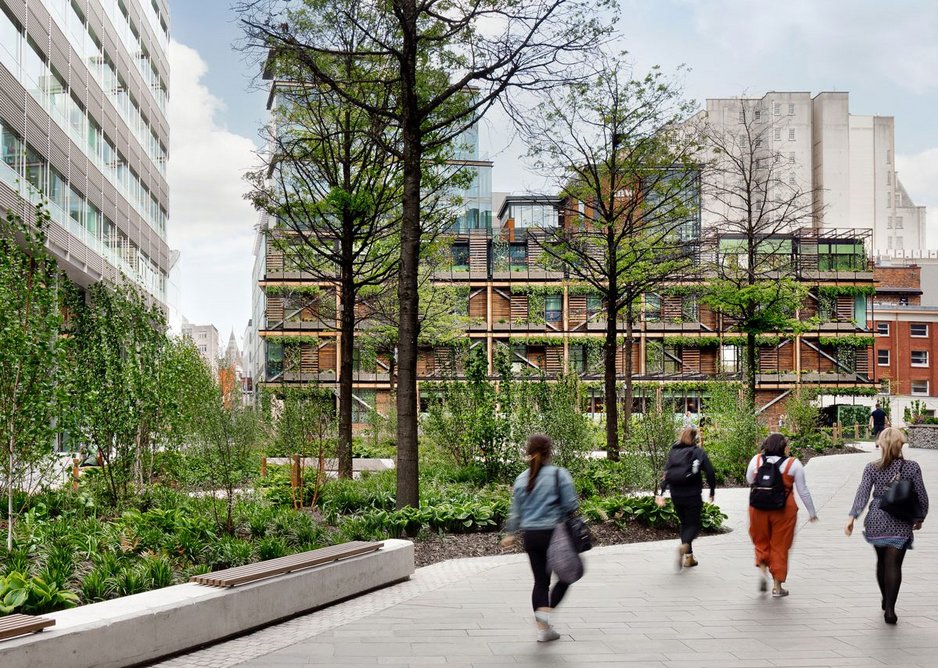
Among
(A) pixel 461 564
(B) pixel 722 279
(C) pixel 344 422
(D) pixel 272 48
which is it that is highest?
(D) pixel 272 48

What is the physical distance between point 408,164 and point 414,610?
679 centimetres

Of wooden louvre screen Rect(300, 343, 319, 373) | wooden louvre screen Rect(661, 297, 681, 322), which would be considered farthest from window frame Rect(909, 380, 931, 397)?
wooden louvre screen Rect(300, 343, 319, 373)

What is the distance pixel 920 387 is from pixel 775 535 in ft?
230

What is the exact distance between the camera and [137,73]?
135 feet

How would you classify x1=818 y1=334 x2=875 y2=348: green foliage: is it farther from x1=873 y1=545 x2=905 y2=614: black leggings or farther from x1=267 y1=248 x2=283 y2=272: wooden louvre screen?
x1=873 y1=545 x2=905 y2=614: black leggings

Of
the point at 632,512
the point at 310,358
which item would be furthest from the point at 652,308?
the point at 310,358

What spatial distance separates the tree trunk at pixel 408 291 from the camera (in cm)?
1272

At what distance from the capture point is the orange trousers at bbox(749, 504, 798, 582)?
9.24m

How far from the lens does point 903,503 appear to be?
8.09 m

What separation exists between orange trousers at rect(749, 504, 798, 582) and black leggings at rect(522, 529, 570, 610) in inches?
117

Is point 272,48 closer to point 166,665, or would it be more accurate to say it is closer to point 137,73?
point 166,665

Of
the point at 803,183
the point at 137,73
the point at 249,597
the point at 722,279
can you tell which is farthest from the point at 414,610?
the point at 803,183

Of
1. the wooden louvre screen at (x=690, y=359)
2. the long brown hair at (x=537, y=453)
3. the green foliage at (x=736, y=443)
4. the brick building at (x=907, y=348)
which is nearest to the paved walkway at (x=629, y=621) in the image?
the long brown hair at (x=537, y=453)

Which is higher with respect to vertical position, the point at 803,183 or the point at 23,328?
the point at 803,183
